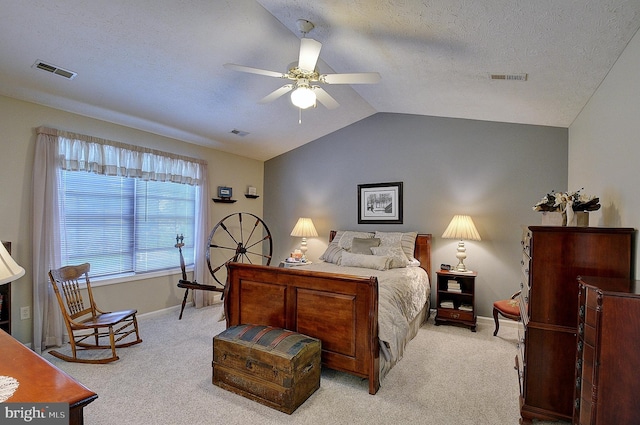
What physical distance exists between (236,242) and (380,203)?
259 centimetres

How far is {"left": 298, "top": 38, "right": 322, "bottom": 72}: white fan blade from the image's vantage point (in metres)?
2.21

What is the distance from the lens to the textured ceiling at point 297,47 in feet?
6.77

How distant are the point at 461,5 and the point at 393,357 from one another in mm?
2638

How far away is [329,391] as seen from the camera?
260 centimetres

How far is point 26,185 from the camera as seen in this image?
331 cm

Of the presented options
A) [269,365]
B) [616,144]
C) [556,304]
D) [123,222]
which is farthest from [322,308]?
[123,222]

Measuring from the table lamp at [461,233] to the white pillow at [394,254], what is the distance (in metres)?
0.63

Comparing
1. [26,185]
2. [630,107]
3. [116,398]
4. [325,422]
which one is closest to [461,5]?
[630,107]

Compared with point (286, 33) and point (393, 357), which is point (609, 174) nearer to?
point (393, 357)

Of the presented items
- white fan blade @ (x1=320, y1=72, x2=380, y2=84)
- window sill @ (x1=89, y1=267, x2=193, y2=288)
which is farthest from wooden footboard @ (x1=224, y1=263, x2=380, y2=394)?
window sill @ (x1=89, y1=267, x2=193, y2=288)

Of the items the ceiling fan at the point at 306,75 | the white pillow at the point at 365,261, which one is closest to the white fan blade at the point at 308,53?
the ceiling fan at the point at 306,75

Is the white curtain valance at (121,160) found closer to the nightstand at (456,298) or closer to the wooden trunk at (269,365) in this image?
the wooden trunk at (269,365)

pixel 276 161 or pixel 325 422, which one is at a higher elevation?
pixel 276 161

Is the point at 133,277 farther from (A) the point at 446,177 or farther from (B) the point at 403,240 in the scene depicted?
(A) the point at 446,177
